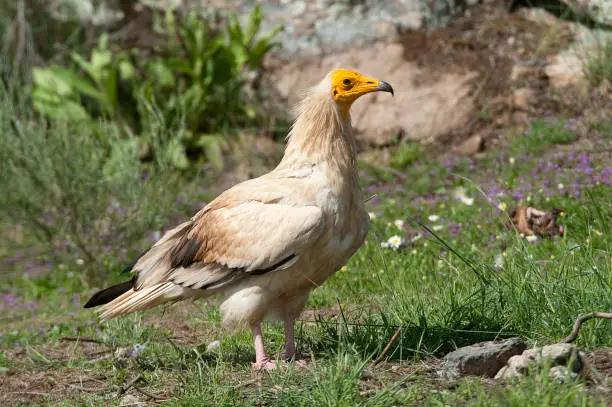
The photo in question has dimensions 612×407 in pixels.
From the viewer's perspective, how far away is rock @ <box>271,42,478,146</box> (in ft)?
30.5

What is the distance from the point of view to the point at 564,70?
30.0ft

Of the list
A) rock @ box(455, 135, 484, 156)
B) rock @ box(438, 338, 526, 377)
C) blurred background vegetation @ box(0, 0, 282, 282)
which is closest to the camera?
rock @ box(438, 338, 526, 377)

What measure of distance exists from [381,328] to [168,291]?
3.90 ft

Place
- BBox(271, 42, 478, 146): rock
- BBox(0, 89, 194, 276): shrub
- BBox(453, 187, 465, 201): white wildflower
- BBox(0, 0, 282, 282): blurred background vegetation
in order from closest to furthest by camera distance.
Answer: BBox(453, 187, 465, 201): white wildflower < BBox(0, 89, 194, 276): shrub < BBox(0, 0, 282, 282): blurred background vegetation < BBox(271, 42, 478, 146): rock

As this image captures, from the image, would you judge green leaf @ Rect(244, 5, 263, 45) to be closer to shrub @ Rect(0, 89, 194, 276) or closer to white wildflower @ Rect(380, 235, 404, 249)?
shrub @ Rect(0, 89, 194, 276)

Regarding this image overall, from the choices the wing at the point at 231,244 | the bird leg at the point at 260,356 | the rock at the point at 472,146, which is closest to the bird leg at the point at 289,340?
the bird leg at the point at 260,356

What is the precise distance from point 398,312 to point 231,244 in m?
0.96

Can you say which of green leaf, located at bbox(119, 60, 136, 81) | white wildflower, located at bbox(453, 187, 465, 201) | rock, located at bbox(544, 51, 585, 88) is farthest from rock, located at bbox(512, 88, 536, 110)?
green leaf, located at bbox(119, 60, 136, 81)

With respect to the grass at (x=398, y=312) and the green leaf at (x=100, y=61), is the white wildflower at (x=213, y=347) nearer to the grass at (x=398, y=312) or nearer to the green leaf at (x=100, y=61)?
the grass at (x=398, y=312)

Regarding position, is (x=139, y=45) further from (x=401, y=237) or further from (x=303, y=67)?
(x=401, y=237)

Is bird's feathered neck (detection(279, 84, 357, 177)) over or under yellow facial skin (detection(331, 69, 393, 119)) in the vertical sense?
under

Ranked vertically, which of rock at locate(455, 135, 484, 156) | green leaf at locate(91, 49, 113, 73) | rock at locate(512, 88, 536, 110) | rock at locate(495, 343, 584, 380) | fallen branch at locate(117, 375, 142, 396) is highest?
green leaf at locate(91, 49, 113, 73)

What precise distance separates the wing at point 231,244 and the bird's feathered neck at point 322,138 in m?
0.34

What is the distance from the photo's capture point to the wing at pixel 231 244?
Answer: 403 centimetres
